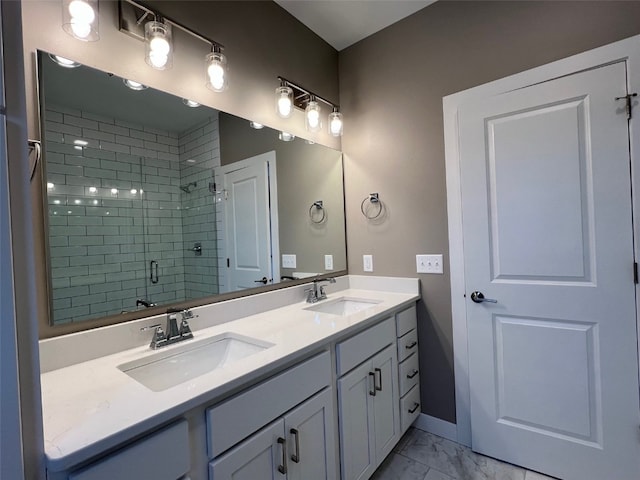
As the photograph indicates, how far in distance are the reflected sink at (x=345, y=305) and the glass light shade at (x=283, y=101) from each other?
1165mm

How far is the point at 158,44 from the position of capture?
1.24m

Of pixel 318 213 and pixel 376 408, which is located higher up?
pixel 318 213

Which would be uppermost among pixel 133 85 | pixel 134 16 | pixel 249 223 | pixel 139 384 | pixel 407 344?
pixel 134 16

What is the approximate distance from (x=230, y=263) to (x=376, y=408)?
1.02m

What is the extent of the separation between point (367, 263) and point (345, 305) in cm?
36

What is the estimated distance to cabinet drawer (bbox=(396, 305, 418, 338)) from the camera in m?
1.77

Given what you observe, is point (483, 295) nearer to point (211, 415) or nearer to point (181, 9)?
point (211, 415)

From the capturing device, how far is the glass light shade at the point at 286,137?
190 centimetres

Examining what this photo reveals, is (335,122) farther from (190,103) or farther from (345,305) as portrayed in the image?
(345,305)

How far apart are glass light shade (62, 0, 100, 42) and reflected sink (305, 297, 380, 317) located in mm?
1569

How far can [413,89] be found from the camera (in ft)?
6.53

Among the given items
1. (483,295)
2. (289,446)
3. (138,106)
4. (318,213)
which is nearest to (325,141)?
(318,213)

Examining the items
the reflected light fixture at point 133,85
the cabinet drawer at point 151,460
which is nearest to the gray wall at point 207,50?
the reflected light fixture at point 133,85

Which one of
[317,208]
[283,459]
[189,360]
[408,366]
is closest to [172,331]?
[189,360]
